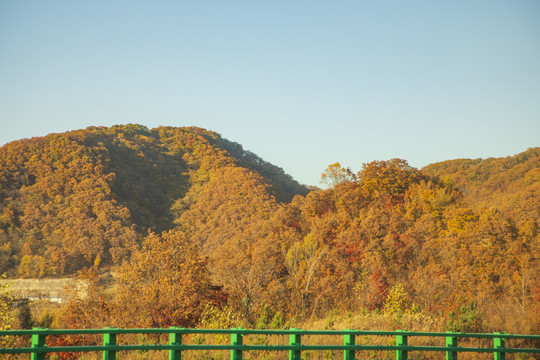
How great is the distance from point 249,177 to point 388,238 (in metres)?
72.2

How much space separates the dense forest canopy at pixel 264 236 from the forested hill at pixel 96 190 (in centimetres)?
38

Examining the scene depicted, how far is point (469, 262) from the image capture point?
149 feet

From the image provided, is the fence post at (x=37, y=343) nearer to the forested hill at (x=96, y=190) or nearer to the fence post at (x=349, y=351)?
the fence post at (x=349, y=351)

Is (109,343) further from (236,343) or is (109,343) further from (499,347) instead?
(499,347)

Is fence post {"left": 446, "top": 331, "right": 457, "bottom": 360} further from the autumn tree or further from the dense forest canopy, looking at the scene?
the autumn tree

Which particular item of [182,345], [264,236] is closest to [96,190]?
[264,236]

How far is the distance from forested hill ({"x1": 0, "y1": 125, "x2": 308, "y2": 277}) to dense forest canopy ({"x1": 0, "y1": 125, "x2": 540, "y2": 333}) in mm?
380

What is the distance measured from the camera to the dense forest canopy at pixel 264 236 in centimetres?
3384

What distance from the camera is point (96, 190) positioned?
107062 mm

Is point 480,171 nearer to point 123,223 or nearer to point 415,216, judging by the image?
point 415,216

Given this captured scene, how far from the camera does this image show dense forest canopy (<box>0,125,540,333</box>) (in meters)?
33.8

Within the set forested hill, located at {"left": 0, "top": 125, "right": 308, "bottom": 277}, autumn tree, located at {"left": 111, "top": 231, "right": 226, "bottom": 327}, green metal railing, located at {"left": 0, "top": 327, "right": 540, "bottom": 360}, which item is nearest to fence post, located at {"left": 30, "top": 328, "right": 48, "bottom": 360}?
green metal railing, located at {"left": 0, "top": 327, "right": 540, "bottom": 360}

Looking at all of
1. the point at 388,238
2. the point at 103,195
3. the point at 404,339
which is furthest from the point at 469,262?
the point at 103,195

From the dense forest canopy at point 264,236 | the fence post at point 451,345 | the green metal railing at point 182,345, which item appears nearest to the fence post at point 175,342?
the green metal railing at point 182,345
